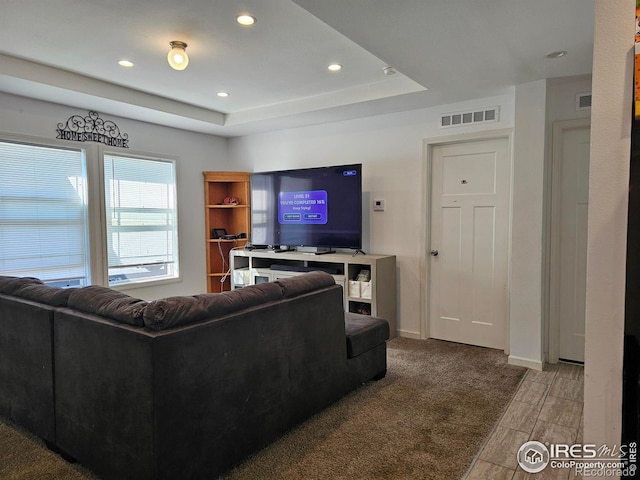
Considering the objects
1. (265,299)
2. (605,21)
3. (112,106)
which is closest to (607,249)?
(605,21)

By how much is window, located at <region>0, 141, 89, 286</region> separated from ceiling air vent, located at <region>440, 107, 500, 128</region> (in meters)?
3.75

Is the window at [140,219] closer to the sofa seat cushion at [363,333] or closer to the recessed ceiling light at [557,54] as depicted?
the sofa seat cushion at [363,333]

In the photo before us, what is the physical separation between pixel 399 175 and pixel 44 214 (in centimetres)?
359

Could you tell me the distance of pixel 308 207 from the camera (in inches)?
183

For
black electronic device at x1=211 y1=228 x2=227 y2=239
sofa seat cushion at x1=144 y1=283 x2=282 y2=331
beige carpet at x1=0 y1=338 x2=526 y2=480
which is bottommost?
beige carpet at x1=0 y1=338 x2=526 y2=480

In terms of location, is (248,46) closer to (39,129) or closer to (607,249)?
(39,129)

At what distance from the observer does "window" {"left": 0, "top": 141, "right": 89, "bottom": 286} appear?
379cm

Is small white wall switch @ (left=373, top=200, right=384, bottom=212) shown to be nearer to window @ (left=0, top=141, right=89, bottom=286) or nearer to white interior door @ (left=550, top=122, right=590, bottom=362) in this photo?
white interior door @ (left=550, top=122, right=590, bottom=362)

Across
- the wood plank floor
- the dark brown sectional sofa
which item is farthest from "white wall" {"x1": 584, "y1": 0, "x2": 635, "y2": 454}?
the dark brown sectional sofa

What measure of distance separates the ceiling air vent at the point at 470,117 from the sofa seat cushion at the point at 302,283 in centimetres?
223

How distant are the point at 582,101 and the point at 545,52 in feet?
2.70

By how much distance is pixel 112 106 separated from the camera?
160 inches

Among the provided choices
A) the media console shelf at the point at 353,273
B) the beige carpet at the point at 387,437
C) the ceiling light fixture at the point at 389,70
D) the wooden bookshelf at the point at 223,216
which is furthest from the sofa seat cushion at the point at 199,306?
the wooden bookshelf at the point at 223,216

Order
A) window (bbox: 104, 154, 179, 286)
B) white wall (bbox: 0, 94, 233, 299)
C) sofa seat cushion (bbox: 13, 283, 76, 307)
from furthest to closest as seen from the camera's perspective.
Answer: white wall (bbox: 0, 94, 233, 299)
window (bbox: 104, 154, 179, 286)
sofa seat cushion (bbox: 13, 283, 76, 307)
